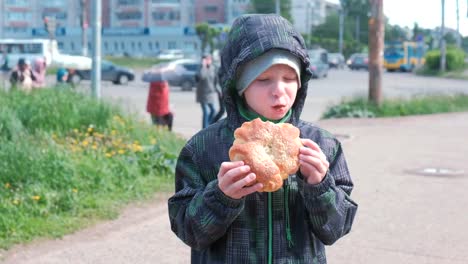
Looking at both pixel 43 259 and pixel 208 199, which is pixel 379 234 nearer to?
pixel 43 259

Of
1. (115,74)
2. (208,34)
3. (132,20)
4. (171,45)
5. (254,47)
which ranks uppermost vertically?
(132,20)

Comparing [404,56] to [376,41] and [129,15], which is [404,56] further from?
[129,15]

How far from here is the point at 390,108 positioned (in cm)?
1922

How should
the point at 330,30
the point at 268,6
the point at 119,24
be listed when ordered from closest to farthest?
the point at 268,6
the point at 119,24
the point at 330,30

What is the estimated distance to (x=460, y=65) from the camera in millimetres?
56500

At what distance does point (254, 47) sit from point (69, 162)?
5.53m

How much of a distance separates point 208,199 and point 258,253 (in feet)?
0.81

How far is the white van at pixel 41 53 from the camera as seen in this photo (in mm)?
39719

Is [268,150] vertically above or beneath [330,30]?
beneath

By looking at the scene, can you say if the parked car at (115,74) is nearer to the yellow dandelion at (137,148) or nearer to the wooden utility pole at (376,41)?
the wooden utility pole at (376,41)

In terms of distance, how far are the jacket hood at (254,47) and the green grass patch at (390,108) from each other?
16131mm

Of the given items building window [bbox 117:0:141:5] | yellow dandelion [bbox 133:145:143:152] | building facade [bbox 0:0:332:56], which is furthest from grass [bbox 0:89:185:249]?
building window [bbox 117:0:141:5]

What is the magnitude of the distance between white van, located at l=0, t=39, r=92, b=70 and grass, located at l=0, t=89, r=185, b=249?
2929 cm

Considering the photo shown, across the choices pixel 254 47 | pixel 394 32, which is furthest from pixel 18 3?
pixel 254 47
